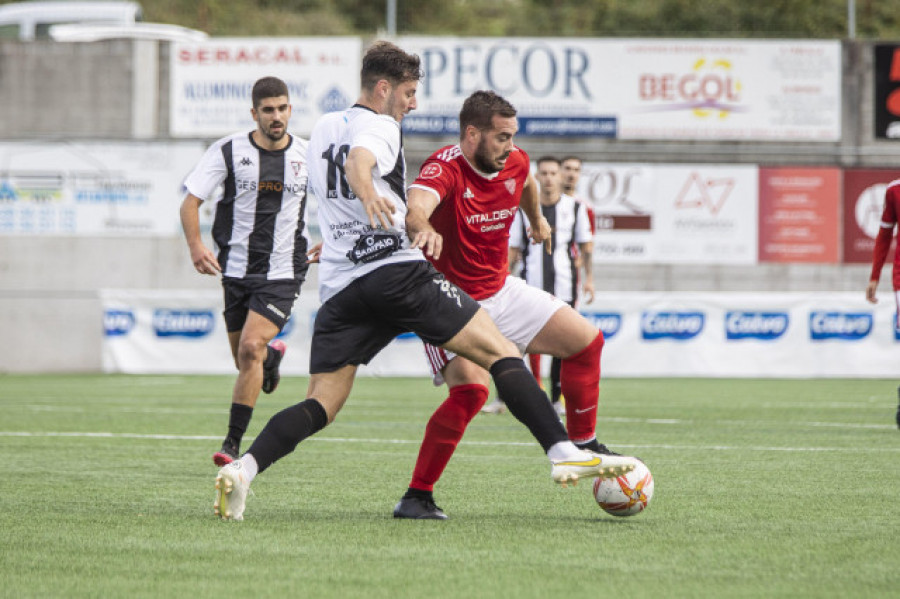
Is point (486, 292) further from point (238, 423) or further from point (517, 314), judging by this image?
point (238, 423)

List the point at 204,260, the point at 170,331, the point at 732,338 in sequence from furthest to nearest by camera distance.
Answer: the point at 170,331 < the point at 732,338 < the point at 204,260

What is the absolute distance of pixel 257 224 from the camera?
8164 mm

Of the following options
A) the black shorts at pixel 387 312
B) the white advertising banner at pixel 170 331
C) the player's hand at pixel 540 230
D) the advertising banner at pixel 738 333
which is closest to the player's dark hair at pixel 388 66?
the black shorts at pixel 387 312

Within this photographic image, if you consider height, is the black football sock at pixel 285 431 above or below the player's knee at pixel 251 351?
below

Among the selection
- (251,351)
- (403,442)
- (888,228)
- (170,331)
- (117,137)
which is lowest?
(170,331)

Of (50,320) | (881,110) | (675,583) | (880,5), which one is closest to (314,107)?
(50,320)

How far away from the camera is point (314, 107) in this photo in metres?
23.0

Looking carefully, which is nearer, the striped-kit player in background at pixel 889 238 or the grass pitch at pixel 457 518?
the grass pitch at pixel 457 518

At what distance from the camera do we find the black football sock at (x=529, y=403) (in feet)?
17.3

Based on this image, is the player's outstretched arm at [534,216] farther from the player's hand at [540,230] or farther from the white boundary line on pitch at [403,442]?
the white boundary line on pitch at [403,442]

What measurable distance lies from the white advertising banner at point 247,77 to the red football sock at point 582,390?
1722 cm

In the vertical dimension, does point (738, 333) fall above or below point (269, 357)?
below

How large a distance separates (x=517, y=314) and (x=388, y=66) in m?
1.19

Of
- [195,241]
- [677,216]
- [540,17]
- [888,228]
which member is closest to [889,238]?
[888,228]
